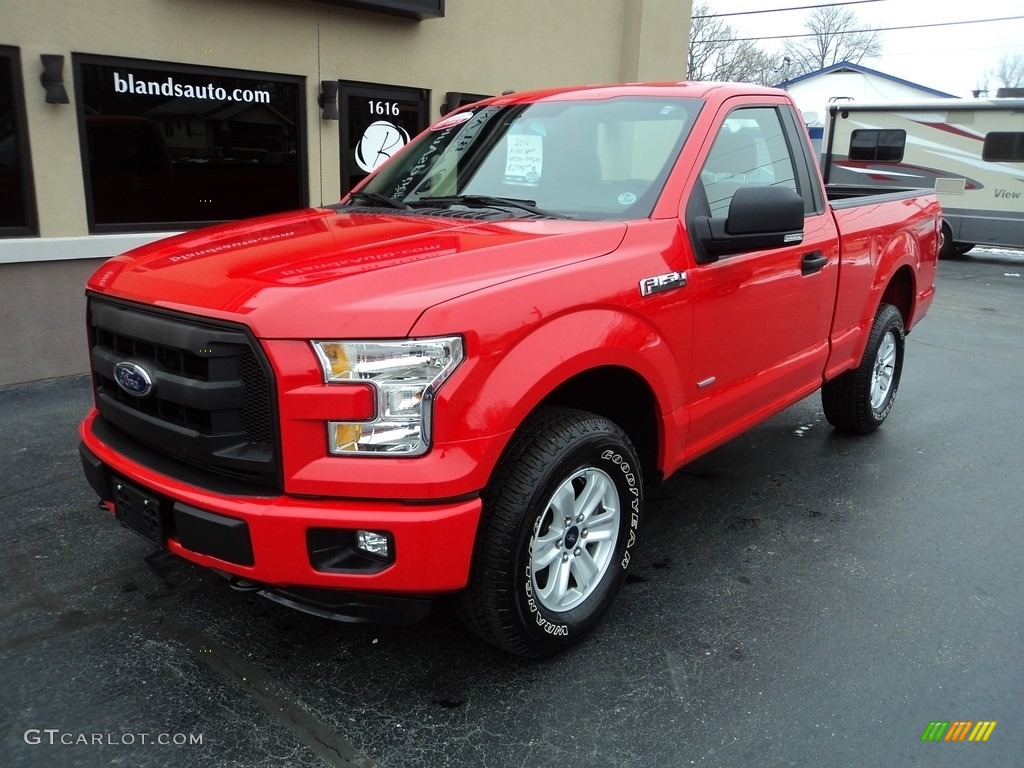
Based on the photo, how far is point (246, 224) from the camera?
3432 millimetres

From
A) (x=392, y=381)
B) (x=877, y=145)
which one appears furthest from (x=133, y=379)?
(x=877, y=145)

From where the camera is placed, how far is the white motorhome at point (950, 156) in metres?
14.8

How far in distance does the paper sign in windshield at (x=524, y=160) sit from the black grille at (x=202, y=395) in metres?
1.65

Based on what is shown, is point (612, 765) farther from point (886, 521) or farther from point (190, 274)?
point (886, 521)

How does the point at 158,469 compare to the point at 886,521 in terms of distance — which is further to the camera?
the point at 886,521

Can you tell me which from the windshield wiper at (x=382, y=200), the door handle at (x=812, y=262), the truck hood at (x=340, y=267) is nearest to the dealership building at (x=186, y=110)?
the windshield wiper at (x=382, y=200)

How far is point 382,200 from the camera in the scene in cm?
375

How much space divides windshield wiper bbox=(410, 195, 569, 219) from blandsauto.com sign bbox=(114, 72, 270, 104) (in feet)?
13.7

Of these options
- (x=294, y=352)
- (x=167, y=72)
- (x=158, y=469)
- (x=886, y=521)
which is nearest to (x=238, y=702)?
(x=158, y=469)

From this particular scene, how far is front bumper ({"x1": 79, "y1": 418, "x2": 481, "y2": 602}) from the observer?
230 cm

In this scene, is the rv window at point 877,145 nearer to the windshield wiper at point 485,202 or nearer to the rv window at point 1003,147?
the rv window at point 1003,147

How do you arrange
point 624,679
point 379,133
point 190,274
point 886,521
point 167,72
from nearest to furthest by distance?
point 190,274 < point 624,679 < point 886,521 < point 167,72 < point 379,133

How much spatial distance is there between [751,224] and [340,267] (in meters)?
1.57

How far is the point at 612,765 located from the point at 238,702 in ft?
3.89
